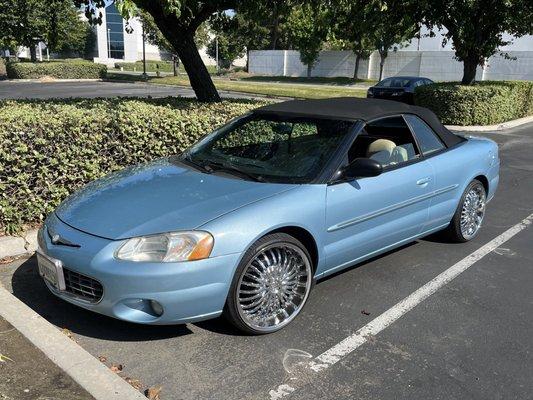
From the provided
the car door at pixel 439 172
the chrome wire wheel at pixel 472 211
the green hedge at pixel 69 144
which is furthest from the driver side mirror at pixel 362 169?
the green hedge at pixel 69 144

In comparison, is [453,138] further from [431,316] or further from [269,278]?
[269,278]

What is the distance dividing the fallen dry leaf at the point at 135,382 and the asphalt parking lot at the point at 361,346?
3cm

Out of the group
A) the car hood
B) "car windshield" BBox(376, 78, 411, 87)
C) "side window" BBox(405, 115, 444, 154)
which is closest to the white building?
"car windshield" BBox(376, 78, 411, 87)

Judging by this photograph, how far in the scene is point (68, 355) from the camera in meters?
3.04

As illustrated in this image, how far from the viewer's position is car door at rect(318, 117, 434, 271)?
3.74m

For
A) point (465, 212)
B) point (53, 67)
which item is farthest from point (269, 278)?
point (53, 67)

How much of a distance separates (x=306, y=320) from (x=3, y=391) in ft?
6.16

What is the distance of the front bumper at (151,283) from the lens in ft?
9.83

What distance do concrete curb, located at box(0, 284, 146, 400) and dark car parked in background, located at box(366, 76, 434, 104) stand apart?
1795 centimetres

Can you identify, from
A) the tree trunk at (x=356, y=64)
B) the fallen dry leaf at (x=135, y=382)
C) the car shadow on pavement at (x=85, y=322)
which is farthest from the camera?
the tree trunk at (x=356, y=64)

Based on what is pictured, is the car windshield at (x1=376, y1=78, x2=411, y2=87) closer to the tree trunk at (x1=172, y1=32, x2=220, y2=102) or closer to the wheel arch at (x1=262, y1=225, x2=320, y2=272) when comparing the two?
the tree trunk at (x1=172, y1=32, x2=220, y2=102)

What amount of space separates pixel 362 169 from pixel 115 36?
7566cm

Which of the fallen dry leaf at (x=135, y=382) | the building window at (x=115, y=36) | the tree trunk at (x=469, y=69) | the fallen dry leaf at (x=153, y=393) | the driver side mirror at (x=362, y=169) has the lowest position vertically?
the fallen dry leaf at (x=135, y=382)

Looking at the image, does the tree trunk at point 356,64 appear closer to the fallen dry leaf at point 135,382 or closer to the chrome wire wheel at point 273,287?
the chrome wire wheel at point 273,287
